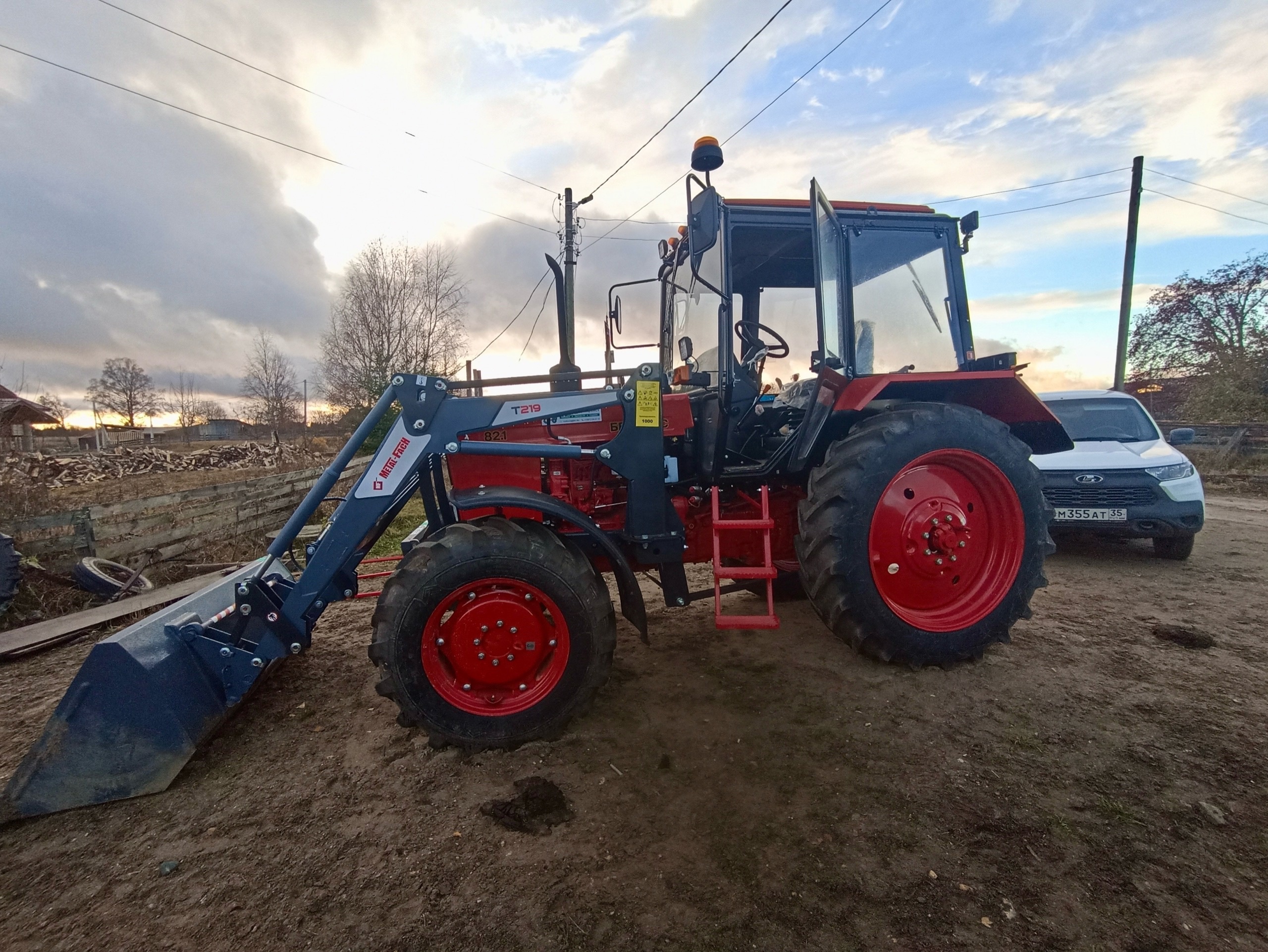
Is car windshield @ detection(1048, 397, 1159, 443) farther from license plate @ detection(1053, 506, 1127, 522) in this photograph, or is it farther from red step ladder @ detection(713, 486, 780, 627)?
red step ladder @ detection(713, 486, 780, 627)

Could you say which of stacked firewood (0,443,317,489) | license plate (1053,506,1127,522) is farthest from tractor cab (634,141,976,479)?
stacked firewood (0,443,317,489)

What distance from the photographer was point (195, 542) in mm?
5887

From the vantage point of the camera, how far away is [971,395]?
352 cm

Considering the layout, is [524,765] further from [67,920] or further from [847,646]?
[847,646]

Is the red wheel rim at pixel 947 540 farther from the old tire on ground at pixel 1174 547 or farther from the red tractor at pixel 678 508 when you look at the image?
the old tire on ground at pixel 1174 547

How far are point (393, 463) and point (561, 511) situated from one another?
810 mm

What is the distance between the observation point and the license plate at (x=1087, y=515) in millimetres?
5129

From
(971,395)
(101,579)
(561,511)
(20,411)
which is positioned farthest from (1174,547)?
(20,411)

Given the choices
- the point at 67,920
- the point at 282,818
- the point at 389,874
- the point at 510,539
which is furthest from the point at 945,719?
→ the point at 67,920

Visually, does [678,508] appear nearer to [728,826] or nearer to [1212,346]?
[728,826]

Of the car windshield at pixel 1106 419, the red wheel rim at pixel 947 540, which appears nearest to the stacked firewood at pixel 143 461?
the red wheel rim at pixel 947 540

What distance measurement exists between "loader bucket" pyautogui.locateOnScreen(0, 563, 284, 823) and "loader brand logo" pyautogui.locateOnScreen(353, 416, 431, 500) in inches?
37.7

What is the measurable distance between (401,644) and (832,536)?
6.62 feet

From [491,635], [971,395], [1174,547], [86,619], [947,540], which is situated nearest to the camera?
[491,635]
